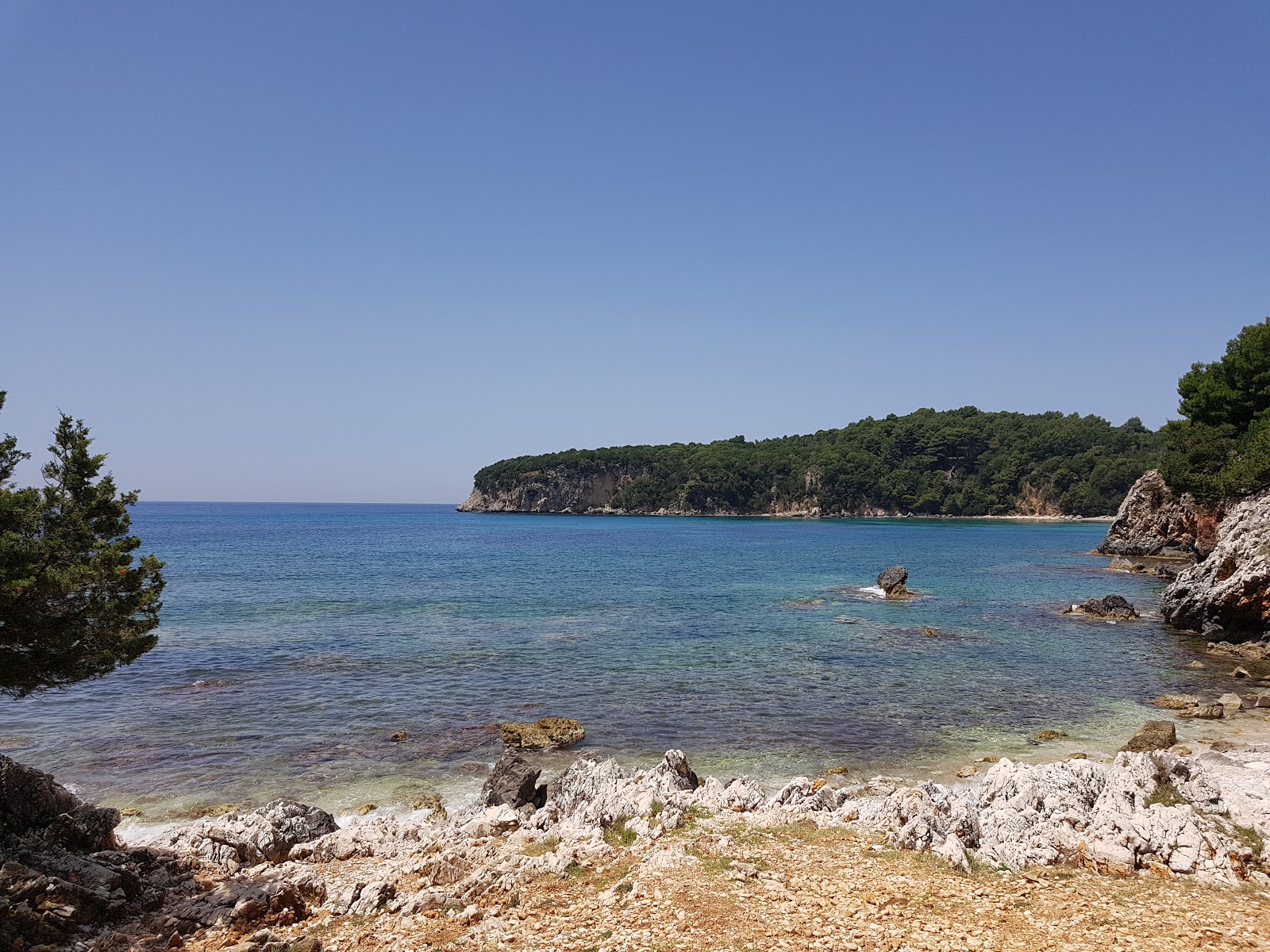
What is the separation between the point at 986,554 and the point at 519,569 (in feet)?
195

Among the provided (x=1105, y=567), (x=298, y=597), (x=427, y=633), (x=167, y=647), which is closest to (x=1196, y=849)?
(x=427, y=633)

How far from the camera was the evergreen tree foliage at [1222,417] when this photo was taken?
57.1 m

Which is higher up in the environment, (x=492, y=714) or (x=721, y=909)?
(x=721, y=909)

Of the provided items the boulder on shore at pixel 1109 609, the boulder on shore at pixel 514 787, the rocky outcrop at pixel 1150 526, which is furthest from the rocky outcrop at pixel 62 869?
the rocky outcrop at pixel 1150 526

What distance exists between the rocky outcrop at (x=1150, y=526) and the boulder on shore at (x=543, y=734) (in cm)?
8167

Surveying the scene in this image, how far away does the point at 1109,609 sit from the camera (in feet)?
146

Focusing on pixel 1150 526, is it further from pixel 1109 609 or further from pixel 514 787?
pixel 514 787

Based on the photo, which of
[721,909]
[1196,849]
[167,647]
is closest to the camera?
[721,909]

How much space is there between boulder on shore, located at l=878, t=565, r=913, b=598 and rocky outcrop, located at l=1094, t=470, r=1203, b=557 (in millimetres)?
43956

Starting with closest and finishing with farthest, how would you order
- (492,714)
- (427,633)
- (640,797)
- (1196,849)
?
(1196,849) < (640,797) < (492,714) < (427,633)

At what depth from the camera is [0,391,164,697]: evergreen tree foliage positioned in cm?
1060

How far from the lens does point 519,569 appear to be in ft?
249

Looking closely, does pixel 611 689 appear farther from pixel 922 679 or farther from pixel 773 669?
pixel 922 679

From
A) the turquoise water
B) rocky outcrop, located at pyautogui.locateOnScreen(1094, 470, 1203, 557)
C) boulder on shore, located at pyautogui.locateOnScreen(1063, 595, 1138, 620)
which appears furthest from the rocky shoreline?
rocky outcrop, located at pyautogui.locateOnScreen(1094, 470, 1203, 557)
